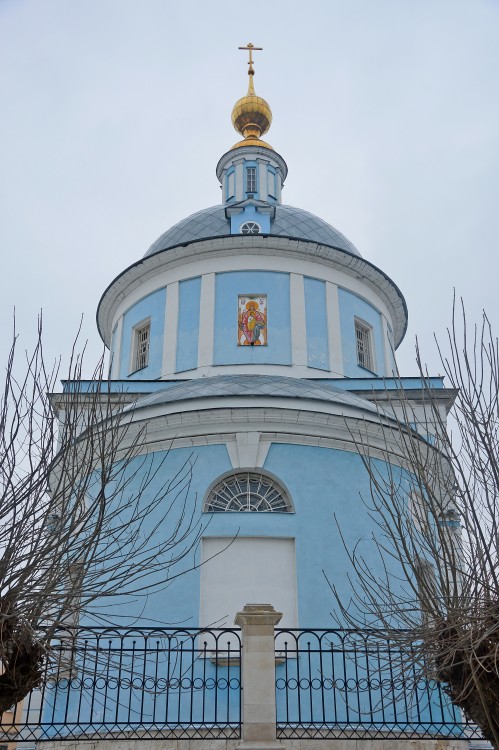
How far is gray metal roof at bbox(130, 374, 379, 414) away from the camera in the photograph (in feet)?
43.3

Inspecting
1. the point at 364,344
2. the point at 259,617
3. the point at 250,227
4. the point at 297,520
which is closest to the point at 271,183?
the point at 250,227

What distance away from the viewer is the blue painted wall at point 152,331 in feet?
59.0

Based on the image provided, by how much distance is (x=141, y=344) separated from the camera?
62.4ft

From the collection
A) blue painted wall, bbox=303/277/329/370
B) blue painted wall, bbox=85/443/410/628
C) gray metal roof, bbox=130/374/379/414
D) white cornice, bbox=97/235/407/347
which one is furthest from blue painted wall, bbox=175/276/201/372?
blue painted wall, bbox=85/443/410/628

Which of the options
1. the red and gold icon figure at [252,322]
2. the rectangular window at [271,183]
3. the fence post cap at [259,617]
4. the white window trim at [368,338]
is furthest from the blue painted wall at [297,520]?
the rectangular window at [271,183]

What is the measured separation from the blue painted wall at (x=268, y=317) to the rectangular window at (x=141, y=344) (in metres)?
1.89

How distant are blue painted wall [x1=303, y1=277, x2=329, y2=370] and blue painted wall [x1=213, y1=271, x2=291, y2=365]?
1.51 ft

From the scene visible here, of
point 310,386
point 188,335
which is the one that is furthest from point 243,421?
point 188,335

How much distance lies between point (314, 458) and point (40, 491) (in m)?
6.04

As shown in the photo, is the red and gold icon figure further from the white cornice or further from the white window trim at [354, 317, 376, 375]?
the white window trim at [354, 317, 376, 375]

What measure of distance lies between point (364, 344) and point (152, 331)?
4.80 m

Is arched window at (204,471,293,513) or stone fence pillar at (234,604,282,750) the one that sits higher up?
arched window at (204,471,293,513)

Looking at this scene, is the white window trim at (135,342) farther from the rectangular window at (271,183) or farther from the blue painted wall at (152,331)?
the rectangular window at (271,183)

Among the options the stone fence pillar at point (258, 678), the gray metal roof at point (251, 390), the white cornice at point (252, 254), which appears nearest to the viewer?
the stone fence pillar at point (258, 678)
